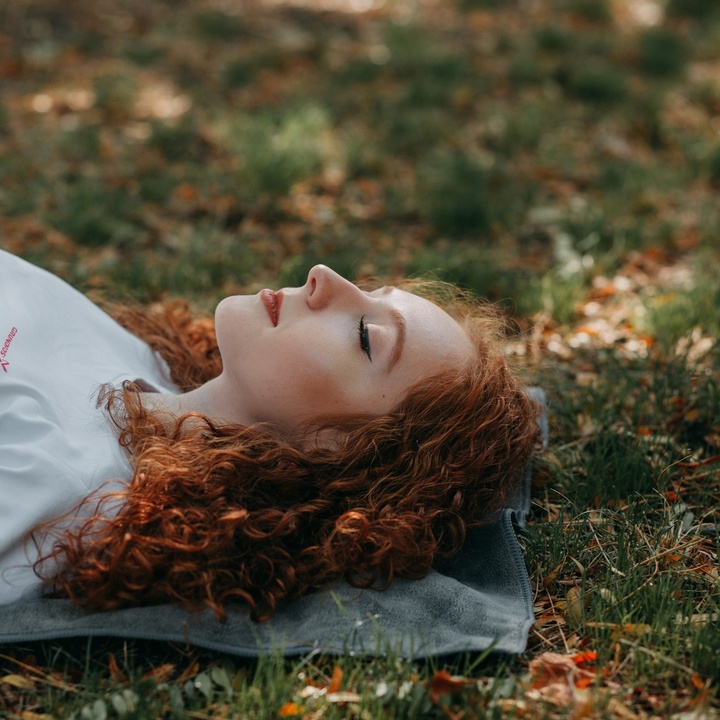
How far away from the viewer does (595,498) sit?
8.96 ft

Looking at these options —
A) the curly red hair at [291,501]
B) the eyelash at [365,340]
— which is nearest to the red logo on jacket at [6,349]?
the curly red hair at [291,501]

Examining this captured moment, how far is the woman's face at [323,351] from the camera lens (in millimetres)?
2318

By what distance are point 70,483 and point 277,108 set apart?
4399 millimetres

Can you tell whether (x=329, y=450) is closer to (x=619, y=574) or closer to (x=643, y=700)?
(x=619, y=574)

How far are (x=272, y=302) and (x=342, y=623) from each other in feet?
2.97

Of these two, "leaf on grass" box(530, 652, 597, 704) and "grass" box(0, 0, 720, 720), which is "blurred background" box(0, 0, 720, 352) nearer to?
"grass" box(0, 0, 720, 720)

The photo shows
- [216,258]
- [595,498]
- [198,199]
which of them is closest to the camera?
[595,498]

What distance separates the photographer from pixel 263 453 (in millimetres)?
2322

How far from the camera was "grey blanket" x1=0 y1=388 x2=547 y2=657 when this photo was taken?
2.05m

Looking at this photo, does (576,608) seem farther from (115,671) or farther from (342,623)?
(115,671)

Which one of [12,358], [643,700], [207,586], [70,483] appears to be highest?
[12,358]

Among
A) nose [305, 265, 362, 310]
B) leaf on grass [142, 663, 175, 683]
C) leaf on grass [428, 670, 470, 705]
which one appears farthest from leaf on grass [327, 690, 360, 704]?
nose [305, 265, 362, 310]

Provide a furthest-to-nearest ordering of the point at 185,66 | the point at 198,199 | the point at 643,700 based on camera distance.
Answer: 1. the point at 185,66
2. the point at 198,199
3. the point at 643,700

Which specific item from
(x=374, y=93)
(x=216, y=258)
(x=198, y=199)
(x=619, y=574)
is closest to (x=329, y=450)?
(x=619, y=574)
